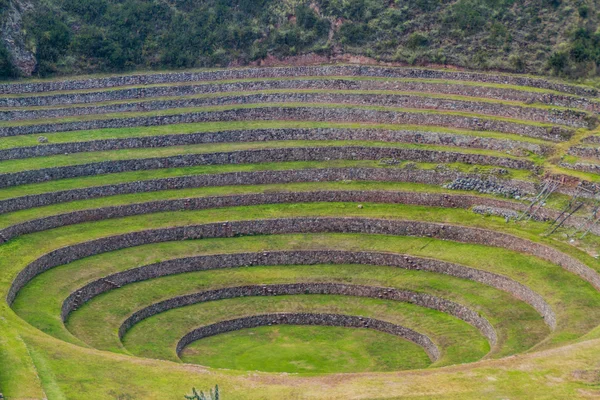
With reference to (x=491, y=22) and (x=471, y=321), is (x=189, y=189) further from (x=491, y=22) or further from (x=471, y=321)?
(x=491, y=22)

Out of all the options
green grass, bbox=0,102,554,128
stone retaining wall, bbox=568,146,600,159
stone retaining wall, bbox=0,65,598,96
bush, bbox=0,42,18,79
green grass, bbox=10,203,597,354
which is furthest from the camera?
bush, bbox=0,42,18,79

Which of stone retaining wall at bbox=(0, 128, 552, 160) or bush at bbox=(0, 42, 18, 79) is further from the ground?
bush at bbox=(0, 42, 18, 79)

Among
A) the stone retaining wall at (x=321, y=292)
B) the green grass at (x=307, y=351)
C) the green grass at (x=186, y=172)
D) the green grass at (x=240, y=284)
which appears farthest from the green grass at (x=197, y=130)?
the green grass at (x=307, y=351)

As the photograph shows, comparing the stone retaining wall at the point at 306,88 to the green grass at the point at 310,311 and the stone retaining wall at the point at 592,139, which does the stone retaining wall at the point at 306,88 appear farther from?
the green grass at the point at 310,311

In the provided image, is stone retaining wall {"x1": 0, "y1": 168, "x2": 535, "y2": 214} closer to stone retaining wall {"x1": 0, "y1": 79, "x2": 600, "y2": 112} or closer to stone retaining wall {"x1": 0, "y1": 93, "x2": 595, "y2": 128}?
stone retaining wall {"x1": 0, "y1": 93, "x2": 595, "y2": 128}

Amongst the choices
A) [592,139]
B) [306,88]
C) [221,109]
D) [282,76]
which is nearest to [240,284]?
[221,109]

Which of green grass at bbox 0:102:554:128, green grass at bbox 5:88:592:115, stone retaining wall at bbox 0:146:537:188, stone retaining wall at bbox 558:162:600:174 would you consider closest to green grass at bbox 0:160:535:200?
stone retaining wall at bbox 0:146:537:188

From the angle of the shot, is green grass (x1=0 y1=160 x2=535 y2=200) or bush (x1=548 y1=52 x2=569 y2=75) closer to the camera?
green grass (x1=0 y1=160 x2=535 y2=200)

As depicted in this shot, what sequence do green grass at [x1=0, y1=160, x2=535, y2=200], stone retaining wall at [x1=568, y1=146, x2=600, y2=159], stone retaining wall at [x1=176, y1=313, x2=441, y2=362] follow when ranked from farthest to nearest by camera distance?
stone retaining wall at [x1=568, y1=146, x2=600, y2=159], green grass at [x1=0, y1=160, x2=535, y2=200], stone retaining wall at [x1=176, y1=313, x2=441, y2=362]
